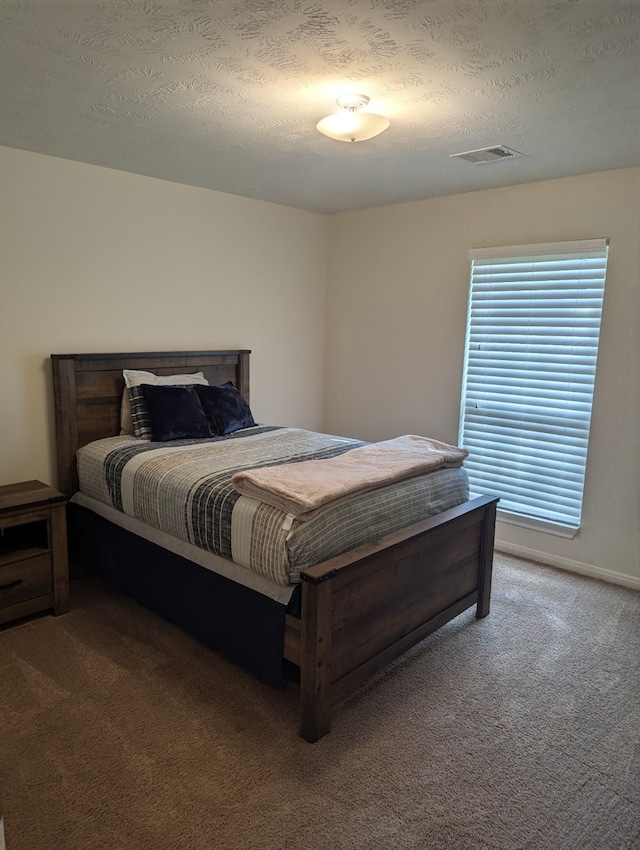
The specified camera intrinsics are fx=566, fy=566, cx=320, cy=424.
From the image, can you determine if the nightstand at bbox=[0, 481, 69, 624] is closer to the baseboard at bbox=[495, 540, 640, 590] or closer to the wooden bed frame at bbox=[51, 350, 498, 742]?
the wooden bed frame at bbox=[51, 350, 498, 742]

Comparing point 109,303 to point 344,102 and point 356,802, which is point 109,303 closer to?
point 344,102

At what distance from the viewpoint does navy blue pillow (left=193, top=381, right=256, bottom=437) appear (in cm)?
364

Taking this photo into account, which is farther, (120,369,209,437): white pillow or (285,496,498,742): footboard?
(120,369,209,437): white pillow

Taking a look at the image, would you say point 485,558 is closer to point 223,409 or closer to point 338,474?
point 338,474

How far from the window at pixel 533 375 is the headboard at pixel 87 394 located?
2123 millimetres

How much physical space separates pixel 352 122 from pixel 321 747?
8.08 feet

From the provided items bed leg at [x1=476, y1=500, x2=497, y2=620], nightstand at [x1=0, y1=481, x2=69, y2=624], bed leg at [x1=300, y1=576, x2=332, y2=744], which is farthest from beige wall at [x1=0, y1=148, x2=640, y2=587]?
A: bed leg at [x1=300, y1=576, x2=332, y2=744]

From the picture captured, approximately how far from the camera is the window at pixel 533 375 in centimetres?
347

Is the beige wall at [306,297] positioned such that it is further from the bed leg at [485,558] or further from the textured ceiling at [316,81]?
the bed leg at [485,558]

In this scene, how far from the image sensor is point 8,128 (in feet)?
8.93

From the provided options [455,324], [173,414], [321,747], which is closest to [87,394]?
[173,414]

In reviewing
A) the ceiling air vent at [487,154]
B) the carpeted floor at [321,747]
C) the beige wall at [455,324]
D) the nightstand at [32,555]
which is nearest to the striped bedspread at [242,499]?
the nightstand at [32,555]

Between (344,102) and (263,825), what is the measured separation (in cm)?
263

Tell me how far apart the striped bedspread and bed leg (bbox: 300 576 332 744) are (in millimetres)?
167
